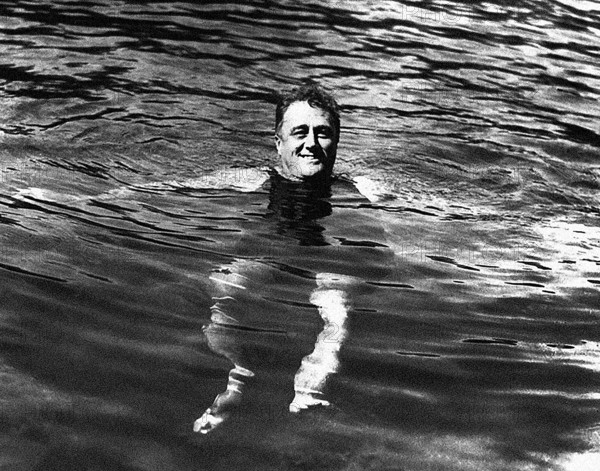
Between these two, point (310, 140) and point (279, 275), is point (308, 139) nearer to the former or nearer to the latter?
point (310, 140)

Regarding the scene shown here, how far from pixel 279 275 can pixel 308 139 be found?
5.70 feet

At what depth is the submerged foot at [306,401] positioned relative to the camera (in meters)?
5.13

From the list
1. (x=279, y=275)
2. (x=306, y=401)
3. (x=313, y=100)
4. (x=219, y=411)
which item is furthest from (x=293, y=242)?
(x=219, y=411)

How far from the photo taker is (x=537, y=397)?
216 inches

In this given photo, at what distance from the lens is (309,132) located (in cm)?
813

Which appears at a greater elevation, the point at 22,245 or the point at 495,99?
the point at 495,99

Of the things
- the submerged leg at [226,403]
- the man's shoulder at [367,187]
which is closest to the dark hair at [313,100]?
the man's shoulder at [367,187]

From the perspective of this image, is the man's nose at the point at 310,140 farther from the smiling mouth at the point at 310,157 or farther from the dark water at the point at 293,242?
the dark water at the point at 293,242

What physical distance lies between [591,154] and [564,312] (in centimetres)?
419

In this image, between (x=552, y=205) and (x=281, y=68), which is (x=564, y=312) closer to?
(x=552, y=205)

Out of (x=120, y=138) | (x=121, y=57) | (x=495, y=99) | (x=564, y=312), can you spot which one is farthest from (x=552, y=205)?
(x=121, y=57)

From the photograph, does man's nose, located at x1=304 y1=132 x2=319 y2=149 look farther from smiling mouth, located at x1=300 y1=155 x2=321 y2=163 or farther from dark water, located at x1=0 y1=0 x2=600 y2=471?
dark water, located at x1=0 y1=0 x2=600 y2=471

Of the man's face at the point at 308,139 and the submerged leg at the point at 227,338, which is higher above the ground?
the man's face at the point at 308,139

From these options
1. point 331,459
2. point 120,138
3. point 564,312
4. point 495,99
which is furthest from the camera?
point 495,99
